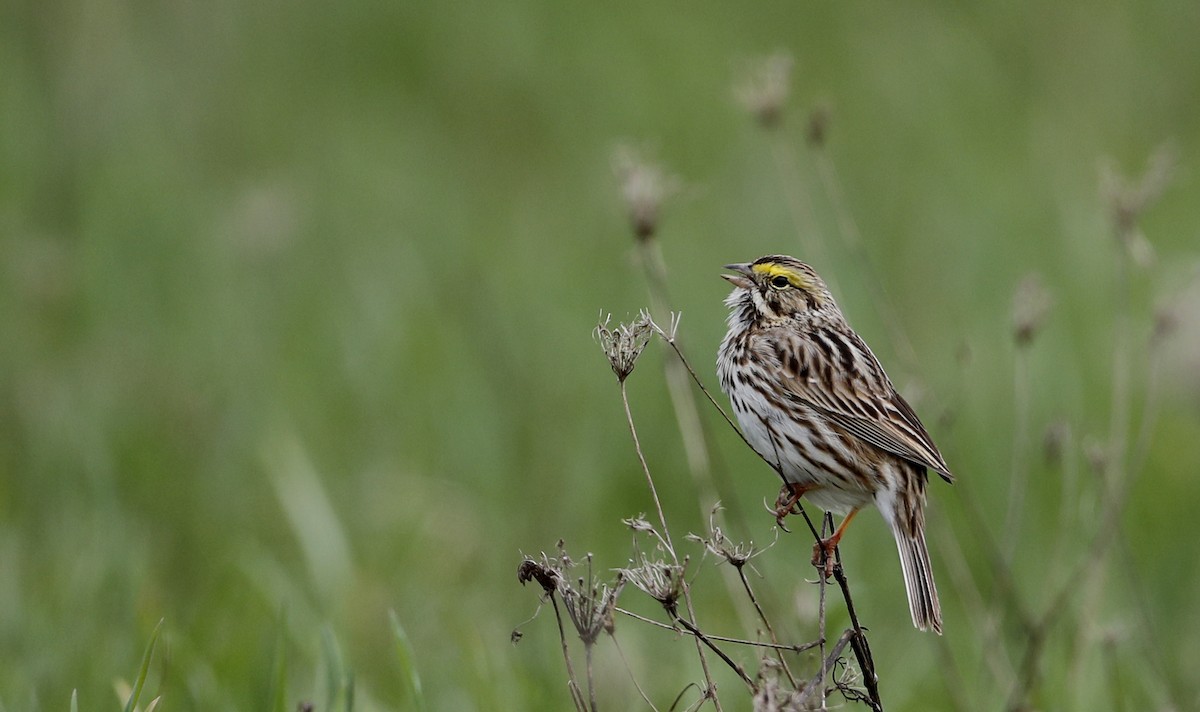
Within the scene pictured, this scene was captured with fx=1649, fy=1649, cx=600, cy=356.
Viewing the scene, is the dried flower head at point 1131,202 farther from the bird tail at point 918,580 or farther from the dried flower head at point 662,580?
the dried flower head at point 662,580

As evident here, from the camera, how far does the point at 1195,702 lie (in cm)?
557

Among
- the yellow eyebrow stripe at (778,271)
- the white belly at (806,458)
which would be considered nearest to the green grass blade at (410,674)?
the white belly at (806,458)

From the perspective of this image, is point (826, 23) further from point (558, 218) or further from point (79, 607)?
point (79, 607)

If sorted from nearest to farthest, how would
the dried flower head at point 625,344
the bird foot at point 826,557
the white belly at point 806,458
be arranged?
the dried flower head at point 625,344 < the bird foot at point 826,557 < the white belly at point 806,458

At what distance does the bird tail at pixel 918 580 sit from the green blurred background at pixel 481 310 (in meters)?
0.53

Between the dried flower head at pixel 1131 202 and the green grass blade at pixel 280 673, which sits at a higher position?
the dried flower head at pixel 1131 202

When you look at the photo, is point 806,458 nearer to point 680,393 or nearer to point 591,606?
point 680,393

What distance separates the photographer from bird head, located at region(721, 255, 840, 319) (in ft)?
16.8

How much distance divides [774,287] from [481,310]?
483cm

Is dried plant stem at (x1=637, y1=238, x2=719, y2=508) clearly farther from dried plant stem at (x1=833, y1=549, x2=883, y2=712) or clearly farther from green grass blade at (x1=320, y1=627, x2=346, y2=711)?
dried plant stem at (x1=833, y1=549, x2=883, y2=712)

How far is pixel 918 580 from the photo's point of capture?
4.51 meters

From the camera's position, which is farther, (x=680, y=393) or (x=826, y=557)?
(x=680, y=393)

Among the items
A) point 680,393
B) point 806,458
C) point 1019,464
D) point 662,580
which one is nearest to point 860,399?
point 806,458

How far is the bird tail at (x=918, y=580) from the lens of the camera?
14.1 ft
